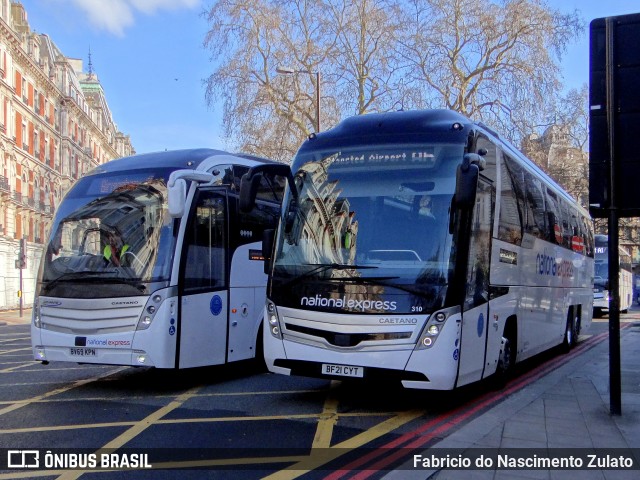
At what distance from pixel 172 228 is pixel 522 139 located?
21966 millimetres

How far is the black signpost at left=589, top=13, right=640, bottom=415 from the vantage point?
23.0 feet

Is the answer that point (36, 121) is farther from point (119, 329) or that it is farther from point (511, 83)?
point (119, 329)

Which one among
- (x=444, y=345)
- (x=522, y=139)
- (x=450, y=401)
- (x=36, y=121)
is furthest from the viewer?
(x=36, y=121)

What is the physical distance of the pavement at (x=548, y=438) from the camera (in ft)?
16.6

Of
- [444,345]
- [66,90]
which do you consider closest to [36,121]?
[66,90]

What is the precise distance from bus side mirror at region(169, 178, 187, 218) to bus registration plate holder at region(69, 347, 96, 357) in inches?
80.8

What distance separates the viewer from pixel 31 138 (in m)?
51.8

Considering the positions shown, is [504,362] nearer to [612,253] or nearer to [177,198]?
[612,253]

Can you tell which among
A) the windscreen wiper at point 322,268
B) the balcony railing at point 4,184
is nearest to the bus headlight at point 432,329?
the windscreen wiper at point 322,268

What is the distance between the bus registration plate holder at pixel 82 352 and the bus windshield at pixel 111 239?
2.22 ft

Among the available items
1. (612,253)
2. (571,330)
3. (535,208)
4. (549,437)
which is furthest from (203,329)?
(571,330)

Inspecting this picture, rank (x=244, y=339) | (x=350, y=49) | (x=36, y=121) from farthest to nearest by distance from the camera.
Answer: (x=36, y=121)
(x=350, y=49)
(x=244, y=339)

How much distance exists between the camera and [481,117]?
27969mm
